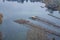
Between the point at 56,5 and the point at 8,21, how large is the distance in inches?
27.6

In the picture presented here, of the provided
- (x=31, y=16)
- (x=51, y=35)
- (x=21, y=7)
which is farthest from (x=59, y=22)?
(x=21, y=7)

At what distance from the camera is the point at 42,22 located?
2.15 meters

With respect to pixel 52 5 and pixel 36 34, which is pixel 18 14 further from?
pixel 52 5

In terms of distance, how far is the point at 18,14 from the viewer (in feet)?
6.91

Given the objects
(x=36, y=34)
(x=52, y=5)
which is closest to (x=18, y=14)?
(x=36, y=34)

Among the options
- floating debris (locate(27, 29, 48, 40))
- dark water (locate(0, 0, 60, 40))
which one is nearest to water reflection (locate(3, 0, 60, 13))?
dark water (locate(0, 0, 60, 40))

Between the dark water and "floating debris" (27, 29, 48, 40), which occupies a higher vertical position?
the dark water

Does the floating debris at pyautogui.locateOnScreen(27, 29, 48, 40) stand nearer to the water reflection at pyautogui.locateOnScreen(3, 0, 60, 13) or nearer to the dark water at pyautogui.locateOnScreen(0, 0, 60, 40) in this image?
the dark water at pyautogui.locateOnScreen(0, 0, 60, 40)

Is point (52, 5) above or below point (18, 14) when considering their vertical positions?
above

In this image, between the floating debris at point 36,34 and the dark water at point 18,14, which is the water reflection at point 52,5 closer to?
the dark water at point 18,14

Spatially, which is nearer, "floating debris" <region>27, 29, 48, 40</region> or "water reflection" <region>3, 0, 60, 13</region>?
"floating debris" <region>27, 29, 48, 40</region>

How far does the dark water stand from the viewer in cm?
205

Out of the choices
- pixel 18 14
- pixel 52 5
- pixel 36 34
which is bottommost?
pixel 36 34

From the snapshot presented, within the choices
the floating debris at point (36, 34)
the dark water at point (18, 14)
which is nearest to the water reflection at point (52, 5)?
the dark water at point (18, 14)
